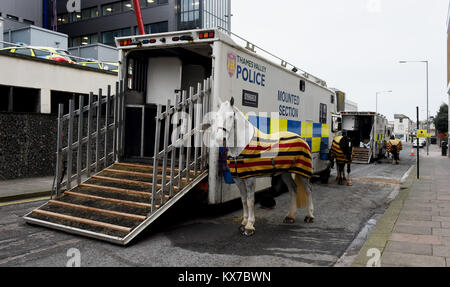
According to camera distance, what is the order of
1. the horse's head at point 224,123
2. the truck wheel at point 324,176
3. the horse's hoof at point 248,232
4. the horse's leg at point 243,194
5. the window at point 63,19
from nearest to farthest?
the horse's head at point 224,123
the horse's hoof at point 248,232
the horse's leg at point 243,194
the truck wheel at point 324,176
the window at point 63,19

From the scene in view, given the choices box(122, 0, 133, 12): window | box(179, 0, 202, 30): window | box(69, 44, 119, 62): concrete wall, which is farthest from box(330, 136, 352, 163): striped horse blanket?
box(122, 0, 133, 12): window

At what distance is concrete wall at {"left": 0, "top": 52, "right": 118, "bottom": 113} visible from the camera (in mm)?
11461

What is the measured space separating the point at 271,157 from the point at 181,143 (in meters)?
1.54

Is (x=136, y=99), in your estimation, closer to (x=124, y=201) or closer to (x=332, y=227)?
(x=124, y=201)

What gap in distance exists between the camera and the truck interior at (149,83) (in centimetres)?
780

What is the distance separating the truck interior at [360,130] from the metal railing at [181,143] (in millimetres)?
20428

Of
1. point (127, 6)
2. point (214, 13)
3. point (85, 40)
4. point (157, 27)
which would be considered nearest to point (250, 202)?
point (157, 27)

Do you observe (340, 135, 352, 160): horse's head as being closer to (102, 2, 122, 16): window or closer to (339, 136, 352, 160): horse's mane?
(339, 136, 352, 160): horse's mane

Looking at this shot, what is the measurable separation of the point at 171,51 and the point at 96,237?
4.25 metres

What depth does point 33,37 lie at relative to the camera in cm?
2539

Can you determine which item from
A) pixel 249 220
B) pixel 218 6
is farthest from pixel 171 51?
pixel 218 6

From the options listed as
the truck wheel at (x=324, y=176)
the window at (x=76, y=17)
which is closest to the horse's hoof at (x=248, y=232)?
the truck wheel at (x=324, y=176)

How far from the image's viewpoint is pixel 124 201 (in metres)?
6.00

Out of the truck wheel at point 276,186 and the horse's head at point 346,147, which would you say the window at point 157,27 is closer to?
the horse's head at point 346,147
